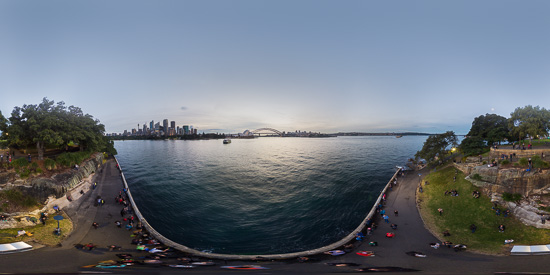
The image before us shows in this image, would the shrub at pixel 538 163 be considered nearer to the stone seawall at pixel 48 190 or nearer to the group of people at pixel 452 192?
the group of people at pixel 452 192

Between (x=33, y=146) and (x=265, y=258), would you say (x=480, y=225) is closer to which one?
(x=265, y=258)

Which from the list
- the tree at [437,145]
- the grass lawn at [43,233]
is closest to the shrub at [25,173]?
the grass lawn at [43,233]

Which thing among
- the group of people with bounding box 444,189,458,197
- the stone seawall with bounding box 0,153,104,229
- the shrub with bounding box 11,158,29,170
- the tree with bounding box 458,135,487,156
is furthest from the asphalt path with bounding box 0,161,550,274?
the tree with bounding box 458,135,487,156

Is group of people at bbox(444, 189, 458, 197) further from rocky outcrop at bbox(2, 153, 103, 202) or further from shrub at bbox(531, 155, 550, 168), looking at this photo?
rocky outcrop at bbox(2, 153, 103, 202)

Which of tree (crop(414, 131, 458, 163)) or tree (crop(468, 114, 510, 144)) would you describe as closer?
tree (crop(468, 114, 510, 144))

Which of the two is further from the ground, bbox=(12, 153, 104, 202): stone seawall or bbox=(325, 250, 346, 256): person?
bbox=(12, 153, 104, 202): stone seawall

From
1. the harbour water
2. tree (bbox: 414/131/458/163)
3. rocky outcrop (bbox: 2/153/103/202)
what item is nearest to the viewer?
the harbour water

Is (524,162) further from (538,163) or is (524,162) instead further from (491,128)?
(491,128)

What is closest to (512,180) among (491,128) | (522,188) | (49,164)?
(522,188)

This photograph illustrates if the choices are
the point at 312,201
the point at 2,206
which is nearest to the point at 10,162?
the point at 2,206
